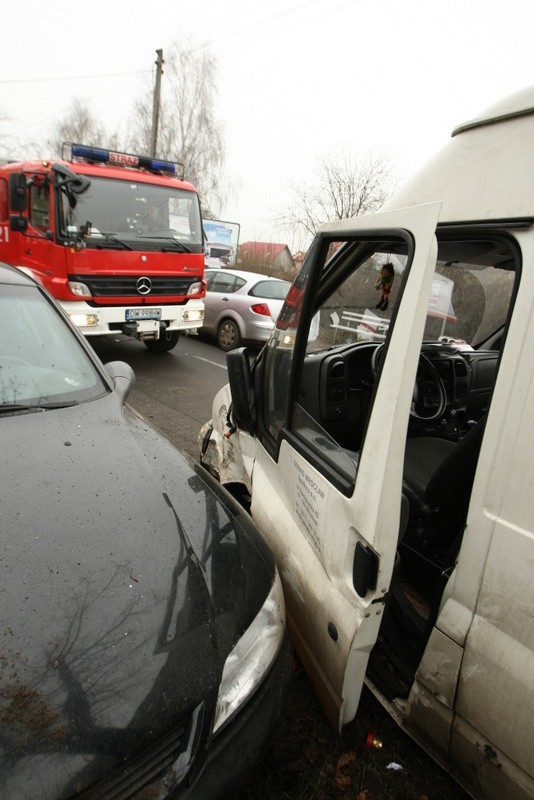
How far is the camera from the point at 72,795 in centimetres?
104

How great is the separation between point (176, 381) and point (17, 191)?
11.0 ft

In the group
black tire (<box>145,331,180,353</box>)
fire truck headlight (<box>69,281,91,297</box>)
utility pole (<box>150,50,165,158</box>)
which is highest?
utility pole (<box>150,50,165,158</box>)

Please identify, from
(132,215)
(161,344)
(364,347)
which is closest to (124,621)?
(364,347)

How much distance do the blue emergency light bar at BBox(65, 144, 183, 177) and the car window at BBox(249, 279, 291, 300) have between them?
2.47 meters

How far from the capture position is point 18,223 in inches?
258

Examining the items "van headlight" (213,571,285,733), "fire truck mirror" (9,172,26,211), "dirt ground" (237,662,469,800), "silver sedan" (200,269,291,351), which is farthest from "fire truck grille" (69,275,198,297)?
"dirt ground" (237,662,469,800)

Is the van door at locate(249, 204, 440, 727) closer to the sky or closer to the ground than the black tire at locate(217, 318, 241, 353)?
closer to the sky

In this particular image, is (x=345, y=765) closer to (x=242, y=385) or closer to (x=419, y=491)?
(x=419, y=491)

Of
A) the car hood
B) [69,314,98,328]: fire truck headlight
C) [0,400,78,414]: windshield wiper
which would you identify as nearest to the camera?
the car hood

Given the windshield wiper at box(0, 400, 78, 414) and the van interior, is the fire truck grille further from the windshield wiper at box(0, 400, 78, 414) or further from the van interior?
the van interior

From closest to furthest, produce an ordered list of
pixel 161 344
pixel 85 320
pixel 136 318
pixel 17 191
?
pixel 85 320 < pixel 17 191 < pixel 136 318 < pixel 161 344

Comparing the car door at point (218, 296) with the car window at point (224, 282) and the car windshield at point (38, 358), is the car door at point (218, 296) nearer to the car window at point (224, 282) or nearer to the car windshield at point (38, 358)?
the car window at point (224, 282)

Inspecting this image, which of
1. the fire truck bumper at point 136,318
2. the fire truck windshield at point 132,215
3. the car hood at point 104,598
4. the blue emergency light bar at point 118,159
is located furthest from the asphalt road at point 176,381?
the blue emergency light bar at point 118,159

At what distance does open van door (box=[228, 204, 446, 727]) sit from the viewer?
134 centimetres
